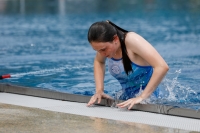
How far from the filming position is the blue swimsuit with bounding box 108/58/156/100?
5.09m

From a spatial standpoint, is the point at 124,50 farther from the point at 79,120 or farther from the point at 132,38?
the point at 79,120

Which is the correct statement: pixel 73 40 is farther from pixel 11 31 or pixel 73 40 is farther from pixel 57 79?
pixel 57 79

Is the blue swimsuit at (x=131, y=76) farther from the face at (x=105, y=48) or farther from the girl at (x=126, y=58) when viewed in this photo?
the face at (x=105, y=48)

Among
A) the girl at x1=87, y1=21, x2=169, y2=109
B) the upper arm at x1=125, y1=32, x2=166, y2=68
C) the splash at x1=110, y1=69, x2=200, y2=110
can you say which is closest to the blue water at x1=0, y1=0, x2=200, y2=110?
the splash at x1=110, y1=69, x2=200, y2=110

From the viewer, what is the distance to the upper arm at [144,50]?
4.61 meters

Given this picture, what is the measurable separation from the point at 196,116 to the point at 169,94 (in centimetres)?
180

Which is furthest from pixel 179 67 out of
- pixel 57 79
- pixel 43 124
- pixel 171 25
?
pixel 171 25

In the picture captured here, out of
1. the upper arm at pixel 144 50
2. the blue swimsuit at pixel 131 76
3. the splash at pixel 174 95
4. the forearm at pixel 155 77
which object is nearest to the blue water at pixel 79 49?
the splash at pixel 174 95

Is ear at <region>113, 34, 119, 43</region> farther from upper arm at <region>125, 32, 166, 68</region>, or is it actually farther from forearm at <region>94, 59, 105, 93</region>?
forearm at <region>94, 59, 105, 93</region>

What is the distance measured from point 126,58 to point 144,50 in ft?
1.11

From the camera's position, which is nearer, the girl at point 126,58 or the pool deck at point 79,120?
the pool deck at point 79,120

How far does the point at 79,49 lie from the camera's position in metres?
11.0

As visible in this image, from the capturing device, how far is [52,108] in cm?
476

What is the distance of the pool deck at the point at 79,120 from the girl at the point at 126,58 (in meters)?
0.20
